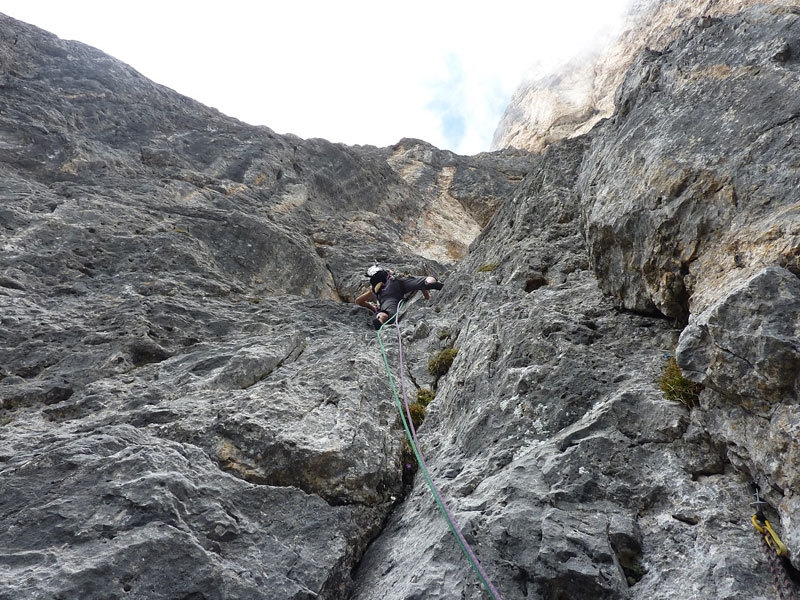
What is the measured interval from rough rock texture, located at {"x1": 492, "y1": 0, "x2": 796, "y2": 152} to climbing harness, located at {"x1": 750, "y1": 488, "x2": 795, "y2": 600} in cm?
5218

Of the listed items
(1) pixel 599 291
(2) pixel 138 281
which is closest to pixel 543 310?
(1) pixel 599 291

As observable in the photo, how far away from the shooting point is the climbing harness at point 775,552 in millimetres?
3711

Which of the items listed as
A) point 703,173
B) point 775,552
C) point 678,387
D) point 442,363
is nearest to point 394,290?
point 442,363

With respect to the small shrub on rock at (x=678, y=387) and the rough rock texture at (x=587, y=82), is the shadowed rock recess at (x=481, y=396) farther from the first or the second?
the rough rock texture at (x=587, y=82)

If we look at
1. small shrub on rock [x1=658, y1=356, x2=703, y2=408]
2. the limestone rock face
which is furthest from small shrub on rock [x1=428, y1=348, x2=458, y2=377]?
small shrub on rock [x1=658, y1=356, x2=703, y2=408]

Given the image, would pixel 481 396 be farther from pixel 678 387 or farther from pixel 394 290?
pixel 394 290

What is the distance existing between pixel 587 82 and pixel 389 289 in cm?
5895

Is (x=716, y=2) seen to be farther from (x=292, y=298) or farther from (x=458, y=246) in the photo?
(x=292, y=298)

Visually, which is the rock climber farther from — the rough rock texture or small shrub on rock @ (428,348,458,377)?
the rough rock texture

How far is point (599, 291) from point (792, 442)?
15.0ft

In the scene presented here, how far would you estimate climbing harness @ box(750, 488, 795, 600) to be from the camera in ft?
12.2

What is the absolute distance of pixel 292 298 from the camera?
13133 millimetres

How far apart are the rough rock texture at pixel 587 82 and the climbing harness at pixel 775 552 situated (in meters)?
52.2

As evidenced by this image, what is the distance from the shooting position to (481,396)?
7398mm
